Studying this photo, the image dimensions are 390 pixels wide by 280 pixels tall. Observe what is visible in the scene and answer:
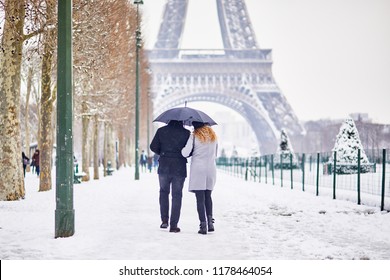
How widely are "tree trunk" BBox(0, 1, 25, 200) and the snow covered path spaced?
0.73 metres

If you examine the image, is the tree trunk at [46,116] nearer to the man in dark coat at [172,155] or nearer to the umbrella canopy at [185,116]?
the umbrella canopy at [185,116]

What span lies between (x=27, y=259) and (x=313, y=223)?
19.0 feet

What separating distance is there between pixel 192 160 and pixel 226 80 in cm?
7323

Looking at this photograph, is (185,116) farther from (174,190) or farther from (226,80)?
(226,80)

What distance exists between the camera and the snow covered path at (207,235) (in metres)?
7.29

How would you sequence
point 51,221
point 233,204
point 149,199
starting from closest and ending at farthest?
point 51,221
point 233,204
point 149,199

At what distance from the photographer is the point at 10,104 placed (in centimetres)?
1478

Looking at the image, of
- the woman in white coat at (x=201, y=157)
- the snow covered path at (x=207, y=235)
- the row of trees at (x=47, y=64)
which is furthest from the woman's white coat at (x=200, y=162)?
the row of trees at (x=47, y=64)

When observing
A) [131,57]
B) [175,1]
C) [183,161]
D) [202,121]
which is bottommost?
[183,161]

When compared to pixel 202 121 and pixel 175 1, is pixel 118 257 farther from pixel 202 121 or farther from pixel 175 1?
pixel 175 1

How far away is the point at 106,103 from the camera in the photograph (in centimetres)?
2861

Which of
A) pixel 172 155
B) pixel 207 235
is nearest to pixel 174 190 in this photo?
pixel 172 155

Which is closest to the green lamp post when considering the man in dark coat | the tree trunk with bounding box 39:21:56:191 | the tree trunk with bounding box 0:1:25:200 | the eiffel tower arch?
the man in dark coat

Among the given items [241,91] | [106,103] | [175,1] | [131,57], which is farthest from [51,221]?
[175,1]
